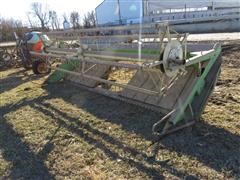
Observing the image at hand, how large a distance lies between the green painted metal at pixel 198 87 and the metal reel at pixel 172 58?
0.44 meters

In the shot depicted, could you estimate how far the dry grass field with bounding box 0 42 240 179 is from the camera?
3.41 metres

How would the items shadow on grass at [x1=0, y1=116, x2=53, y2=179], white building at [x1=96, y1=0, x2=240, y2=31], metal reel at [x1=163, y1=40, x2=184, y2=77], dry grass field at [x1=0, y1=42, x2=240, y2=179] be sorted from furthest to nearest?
white building at [x1=96, y1=0, x2=240, y2=31] < metal reel at [x1=163, y1=40, x2=184, y2=77] < shadow on grass at [x1=0, y1=116, x2=53, y2=179] < dry grass field at [x1=0, y1=42, x2=240, y2=179]

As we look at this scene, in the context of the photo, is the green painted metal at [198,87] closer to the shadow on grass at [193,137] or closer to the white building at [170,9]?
the shadow on grass at [193,137]

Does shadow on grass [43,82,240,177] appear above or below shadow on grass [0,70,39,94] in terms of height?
above

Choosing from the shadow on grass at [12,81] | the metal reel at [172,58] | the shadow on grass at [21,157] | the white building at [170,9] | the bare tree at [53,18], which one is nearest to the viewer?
the shadow on grass at [21,157]

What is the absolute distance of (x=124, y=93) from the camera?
5.80 meters

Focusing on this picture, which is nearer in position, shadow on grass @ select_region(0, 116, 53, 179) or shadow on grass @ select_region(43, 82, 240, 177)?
shadow on grass @ select_region(43, 82, 240, 177)

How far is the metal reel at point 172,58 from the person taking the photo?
4.15 meters

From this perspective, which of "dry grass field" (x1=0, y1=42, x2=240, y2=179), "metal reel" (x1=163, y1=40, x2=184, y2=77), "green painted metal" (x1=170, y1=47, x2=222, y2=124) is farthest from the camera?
"green painted metal" (x1=170, y1=47, x2=222, y2=124)

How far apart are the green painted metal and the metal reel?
442mm

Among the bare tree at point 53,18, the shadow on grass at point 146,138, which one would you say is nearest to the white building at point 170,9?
the bare tree at point 53,18

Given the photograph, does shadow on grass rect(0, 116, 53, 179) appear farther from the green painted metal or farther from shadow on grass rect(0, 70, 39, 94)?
shadow on grass rect(0, 70, 39, 94)

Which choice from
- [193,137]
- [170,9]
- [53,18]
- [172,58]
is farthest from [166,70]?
[53,18]

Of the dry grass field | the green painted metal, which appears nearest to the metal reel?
the green painted metal
